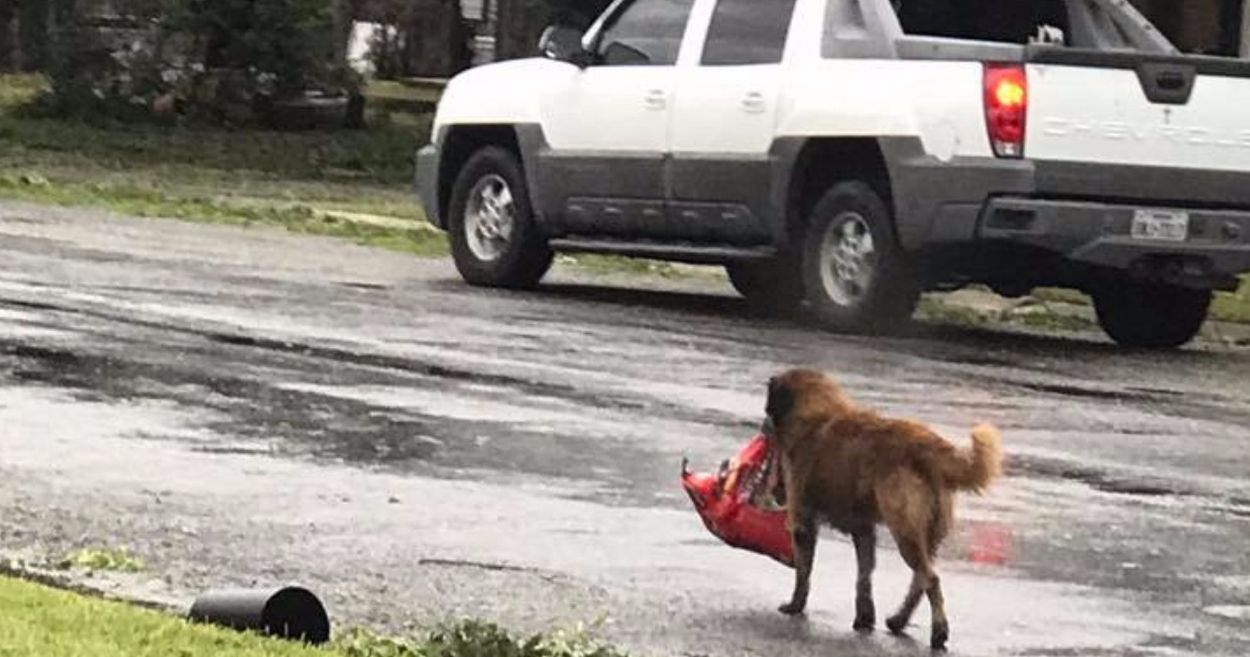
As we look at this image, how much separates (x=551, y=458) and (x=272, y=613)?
3135mm

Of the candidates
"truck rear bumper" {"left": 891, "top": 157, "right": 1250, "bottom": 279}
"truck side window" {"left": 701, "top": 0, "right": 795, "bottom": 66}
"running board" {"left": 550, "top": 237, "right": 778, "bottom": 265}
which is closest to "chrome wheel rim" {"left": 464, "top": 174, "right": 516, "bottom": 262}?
"running board" {"left": 550, "top": 237, "right": 778, "bottom": 265}

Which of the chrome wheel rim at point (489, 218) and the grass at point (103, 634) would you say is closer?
the grass at point (103, 634)

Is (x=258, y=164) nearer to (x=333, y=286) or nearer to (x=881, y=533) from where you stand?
(x=333, y=286)

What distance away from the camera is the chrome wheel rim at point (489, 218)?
635 inches

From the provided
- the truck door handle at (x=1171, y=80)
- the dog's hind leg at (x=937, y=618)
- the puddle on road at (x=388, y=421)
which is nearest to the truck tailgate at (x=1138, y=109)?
the truck door handle at (x=1171, y=80)

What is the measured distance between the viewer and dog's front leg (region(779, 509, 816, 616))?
651 centimetres

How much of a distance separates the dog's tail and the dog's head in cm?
35

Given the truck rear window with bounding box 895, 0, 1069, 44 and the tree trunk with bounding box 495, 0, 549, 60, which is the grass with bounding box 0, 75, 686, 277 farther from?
the truck rear window with bounding box 895, 0, 1069, 44

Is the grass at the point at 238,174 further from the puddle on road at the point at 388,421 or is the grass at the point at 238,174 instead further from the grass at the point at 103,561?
the grass at the point at 103,561

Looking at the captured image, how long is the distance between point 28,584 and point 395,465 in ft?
8.16

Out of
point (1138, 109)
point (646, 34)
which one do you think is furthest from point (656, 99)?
point (1138, 109)

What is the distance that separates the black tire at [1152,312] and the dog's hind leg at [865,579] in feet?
27.2

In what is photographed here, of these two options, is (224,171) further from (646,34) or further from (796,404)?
(796,404)

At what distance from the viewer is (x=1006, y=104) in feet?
43.6
